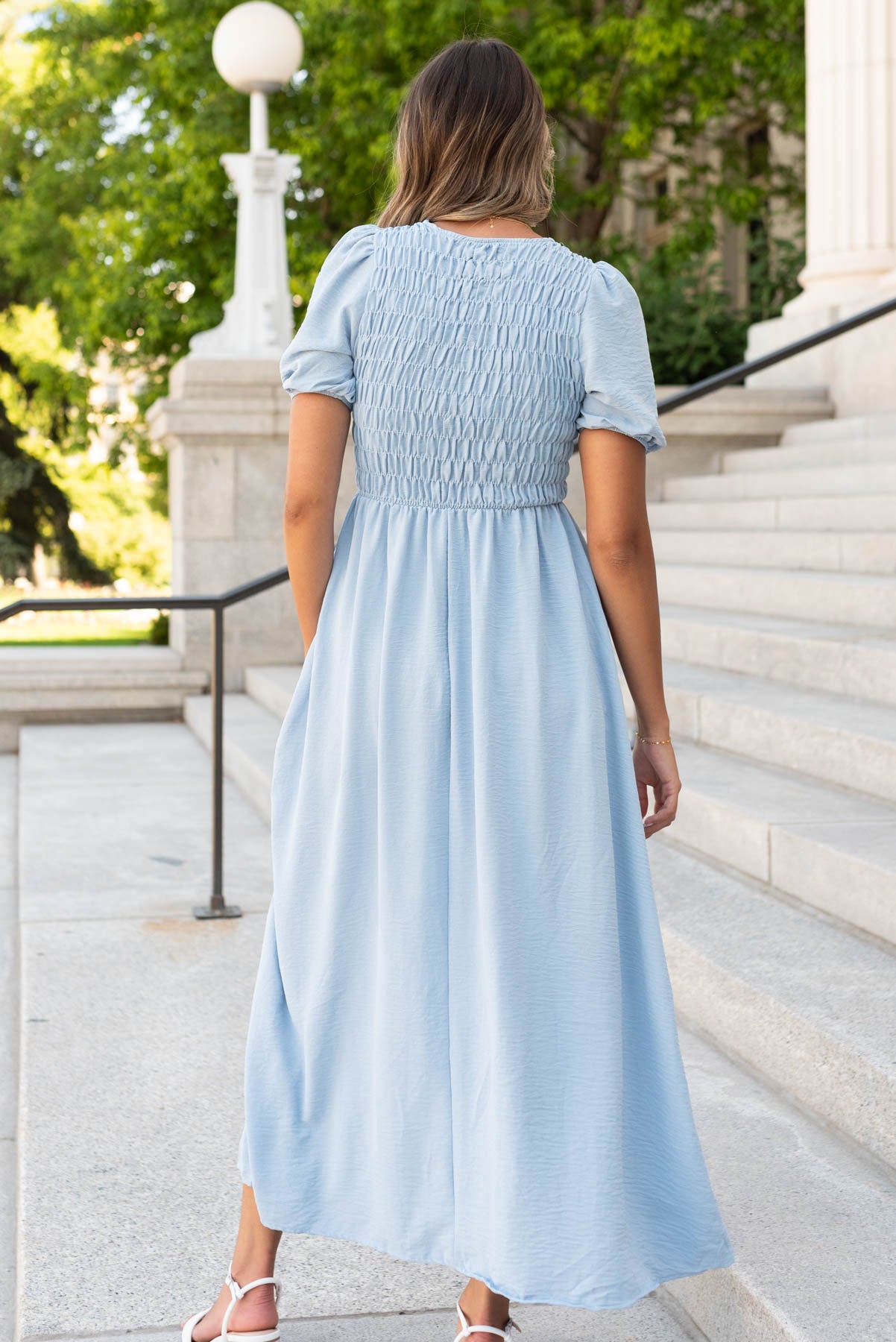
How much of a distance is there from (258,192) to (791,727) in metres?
6.34

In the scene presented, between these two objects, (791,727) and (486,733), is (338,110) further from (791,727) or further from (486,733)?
(486,733)

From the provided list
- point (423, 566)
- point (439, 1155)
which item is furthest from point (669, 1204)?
point (423, 566)

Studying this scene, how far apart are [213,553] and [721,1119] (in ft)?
21.1

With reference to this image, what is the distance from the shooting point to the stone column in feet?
30.3

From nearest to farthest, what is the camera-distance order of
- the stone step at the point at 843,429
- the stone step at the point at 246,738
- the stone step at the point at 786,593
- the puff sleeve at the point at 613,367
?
the puff sleeve at the point at 613,367
the stone step at the point at 786,593
the stone step at the point at 246,738
the stone step at the point at 843,429

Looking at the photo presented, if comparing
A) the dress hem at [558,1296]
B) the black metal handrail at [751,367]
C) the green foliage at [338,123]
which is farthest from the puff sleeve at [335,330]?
the green foliage at [338,123]

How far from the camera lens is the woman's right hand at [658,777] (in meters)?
2.28

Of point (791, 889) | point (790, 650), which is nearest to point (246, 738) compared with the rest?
point (790, 650)

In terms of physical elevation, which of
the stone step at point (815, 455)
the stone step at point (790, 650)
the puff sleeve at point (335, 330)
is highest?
the stone step at point (815, 455)

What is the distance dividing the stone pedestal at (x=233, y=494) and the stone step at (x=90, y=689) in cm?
21

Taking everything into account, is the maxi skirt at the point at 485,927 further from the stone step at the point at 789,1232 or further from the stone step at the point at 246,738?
the stone step at the point at 246,738

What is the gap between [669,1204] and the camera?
2211 millimetres

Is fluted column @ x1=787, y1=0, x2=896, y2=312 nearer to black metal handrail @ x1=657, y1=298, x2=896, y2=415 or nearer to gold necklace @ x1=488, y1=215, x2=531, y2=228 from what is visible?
black metal handrail @ x1=657, y1=298, x2=896, y2=415

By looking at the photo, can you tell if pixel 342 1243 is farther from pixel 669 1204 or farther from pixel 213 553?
pixel 213 553
